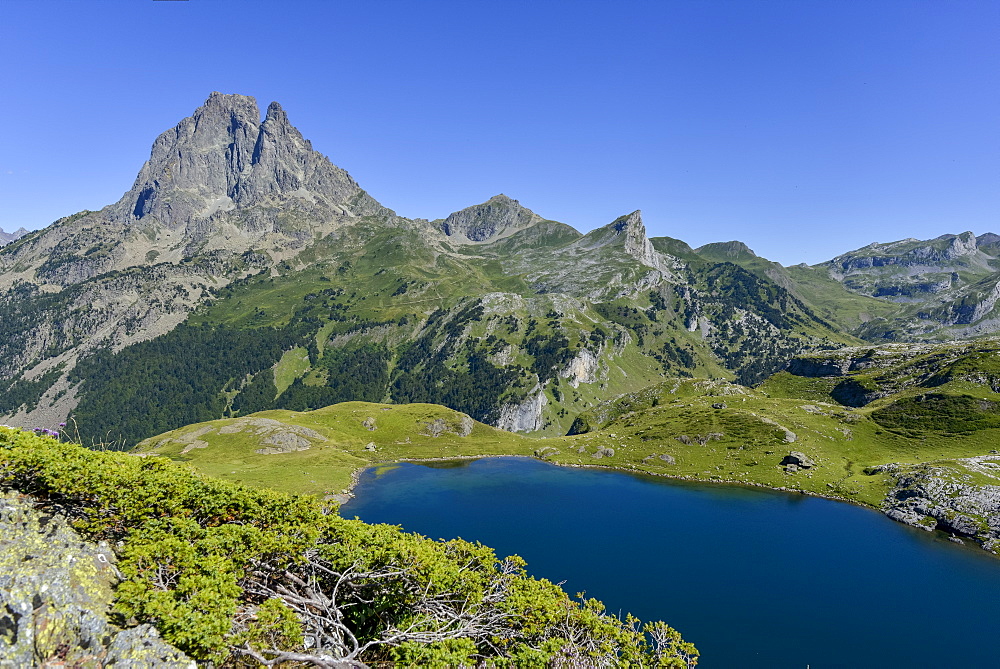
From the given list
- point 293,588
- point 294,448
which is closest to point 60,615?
point 293,588

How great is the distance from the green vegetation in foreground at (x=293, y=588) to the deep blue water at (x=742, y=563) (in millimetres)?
41311

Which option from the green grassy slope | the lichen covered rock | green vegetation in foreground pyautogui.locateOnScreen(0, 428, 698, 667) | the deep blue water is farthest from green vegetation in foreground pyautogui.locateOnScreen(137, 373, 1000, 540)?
the lichen covered rock

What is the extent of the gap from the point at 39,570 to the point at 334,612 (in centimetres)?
1605

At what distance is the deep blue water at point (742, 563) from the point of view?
6356cm

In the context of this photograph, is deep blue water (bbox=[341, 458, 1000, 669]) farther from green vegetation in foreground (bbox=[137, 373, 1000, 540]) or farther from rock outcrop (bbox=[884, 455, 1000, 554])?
green vegetation in foreground (bbox=[137, 373, 1000, 540])

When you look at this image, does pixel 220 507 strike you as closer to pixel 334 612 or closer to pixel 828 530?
pixel 334 612

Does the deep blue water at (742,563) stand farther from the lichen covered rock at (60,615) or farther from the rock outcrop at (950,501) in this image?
the lichen covered rock at (60,615)

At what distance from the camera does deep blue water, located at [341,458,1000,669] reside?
63562mm

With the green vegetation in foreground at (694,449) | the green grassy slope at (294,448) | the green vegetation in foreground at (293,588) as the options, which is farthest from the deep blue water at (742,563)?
the green vegetation in foreground at (293,588)

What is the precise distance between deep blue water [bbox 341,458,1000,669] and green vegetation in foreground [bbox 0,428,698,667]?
1626 inches

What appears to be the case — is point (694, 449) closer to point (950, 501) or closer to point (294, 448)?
point (950, 501)

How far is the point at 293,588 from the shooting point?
32500 mm

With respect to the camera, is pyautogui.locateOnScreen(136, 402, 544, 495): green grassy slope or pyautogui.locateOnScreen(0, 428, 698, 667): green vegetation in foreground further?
pyautogui.locateOnScreen(136, 402, 544, 495): green grassy slope

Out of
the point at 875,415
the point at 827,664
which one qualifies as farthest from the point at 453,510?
the point at 875,415
